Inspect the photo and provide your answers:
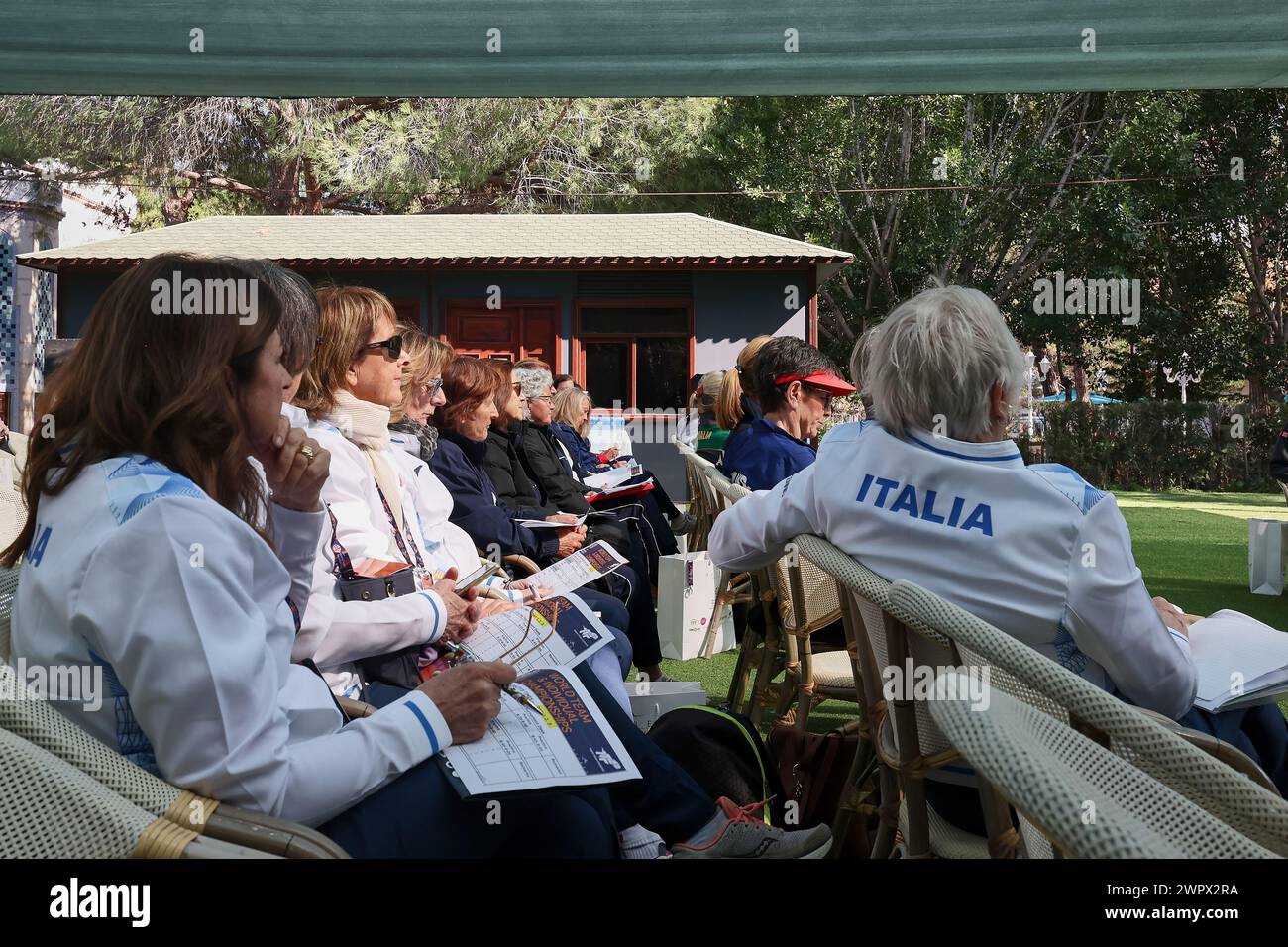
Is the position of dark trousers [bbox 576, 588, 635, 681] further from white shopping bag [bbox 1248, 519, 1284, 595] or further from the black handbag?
white shopping bag [bbox 1248, 519, 1284, 595]

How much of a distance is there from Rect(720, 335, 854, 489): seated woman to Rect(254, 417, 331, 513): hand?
8.14 ft

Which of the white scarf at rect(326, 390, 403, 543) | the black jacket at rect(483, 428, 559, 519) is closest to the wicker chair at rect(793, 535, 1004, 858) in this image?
the white scarf at rect(326, 390, 403, 543)

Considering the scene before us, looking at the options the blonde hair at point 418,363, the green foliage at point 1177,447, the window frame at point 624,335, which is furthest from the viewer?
the green foliage at point 1177,447

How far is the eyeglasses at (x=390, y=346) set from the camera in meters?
3.51

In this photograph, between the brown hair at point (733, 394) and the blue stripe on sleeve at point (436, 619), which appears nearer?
the blue stripe on sleeve at point (436, 619)

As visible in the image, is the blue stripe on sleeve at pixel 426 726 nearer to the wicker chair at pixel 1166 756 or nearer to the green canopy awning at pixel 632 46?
the wicker chair at pixel 1166 756

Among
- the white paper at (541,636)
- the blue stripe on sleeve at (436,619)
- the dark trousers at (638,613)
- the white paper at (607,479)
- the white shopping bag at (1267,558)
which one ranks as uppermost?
the blue stripe on sleeve at (436,619)

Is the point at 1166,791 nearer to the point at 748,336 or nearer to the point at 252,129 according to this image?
the point at 748,336

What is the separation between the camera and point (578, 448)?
8.73 m

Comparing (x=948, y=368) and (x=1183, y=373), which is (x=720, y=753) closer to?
(x=948, y=368)

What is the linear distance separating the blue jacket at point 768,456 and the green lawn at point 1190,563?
1009 millimetres

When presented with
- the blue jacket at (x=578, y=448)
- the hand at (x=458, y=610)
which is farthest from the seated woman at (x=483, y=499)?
the blue jacket at (x=578, y=448)

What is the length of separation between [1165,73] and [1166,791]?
3253mm
